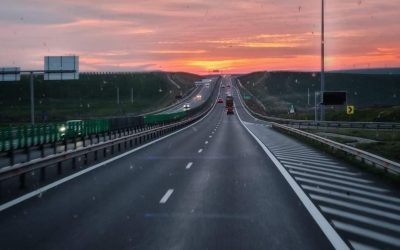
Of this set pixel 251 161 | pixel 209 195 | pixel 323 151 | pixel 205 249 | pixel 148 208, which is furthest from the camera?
pixel 323 151

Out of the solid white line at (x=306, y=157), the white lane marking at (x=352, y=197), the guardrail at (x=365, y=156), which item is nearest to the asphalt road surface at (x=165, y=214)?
the white lane marking at (x=352, y=197)

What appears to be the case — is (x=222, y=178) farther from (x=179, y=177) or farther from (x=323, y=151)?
(x=323, y=151)

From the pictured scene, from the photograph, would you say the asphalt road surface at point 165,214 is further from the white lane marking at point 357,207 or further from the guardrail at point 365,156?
the guardrail at point 365,156

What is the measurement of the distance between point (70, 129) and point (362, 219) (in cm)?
2094

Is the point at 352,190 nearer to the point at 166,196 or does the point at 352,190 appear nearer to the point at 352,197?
the point at 352,197

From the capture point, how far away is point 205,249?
9.09 m

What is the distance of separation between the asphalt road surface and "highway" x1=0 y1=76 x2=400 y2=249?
0.02m

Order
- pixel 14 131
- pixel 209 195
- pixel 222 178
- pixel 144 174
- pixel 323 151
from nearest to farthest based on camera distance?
pixel 209 195, pixel 222 178, pixel 144 174, pixel 14 131, pixel 323 151

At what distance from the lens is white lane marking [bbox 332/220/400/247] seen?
9.79 m

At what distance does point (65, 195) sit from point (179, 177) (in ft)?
16.3

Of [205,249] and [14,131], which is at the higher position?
[14,131]

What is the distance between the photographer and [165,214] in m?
12.4

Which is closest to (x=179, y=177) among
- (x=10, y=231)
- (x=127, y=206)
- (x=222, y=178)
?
(x=222, y=178)

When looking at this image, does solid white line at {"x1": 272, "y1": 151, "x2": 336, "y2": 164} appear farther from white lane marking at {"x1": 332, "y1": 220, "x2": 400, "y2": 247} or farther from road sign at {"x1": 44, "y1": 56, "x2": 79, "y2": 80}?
road sign at {"x1": 44, "y1": 56, "x2": 79, "y2": 80}
